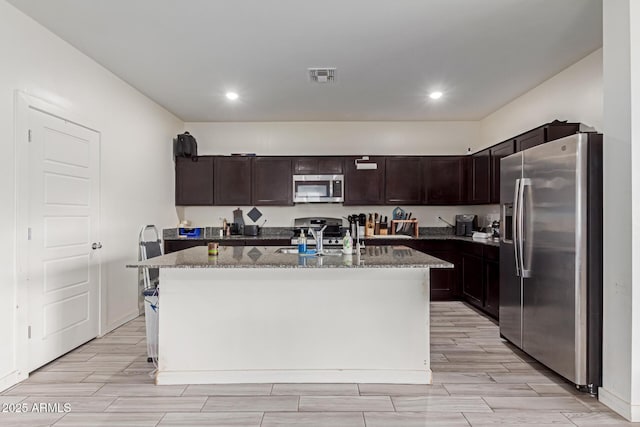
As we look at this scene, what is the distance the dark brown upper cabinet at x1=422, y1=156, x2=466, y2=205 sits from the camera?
18.8ft

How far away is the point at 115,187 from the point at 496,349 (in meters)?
4.07

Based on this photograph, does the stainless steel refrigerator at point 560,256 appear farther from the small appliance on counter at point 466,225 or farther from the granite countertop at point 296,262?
the small appliance on counter at point 466,225

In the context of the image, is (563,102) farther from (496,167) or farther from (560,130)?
(496,167)

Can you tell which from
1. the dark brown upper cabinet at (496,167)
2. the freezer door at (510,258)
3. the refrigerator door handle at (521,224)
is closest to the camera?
the refrigerator door handle at (521,224)

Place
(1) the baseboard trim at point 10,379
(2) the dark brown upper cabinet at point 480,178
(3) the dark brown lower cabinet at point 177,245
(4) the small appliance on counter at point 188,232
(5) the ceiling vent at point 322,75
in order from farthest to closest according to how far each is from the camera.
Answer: (4) the small appliance on counter at point 188,232 < (3) the dark brown lower cabinet at point 177,245 < (2) the dark brown upper cabinet at point 480,178 < (5) the ceiling vent at point 322,75 < (1) the baseboard trim at point 10,379

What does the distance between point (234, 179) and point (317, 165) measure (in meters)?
1.24

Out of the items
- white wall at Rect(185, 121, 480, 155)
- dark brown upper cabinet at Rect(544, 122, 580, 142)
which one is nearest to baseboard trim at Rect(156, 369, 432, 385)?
dark brown upper cabinet at Rect(544, 122, 580, 142)

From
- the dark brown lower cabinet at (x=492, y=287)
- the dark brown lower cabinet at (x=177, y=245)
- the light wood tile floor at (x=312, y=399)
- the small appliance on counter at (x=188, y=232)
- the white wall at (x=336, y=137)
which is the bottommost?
the light wood tile floor at (x=312, y=399)

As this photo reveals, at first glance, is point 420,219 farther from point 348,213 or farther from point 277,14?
point 277,14

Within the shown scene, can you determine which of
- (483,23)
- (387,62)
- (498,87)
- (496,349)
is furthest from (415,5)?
(496,349)

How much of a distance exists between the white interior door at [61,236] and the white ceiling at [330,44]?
88 cm

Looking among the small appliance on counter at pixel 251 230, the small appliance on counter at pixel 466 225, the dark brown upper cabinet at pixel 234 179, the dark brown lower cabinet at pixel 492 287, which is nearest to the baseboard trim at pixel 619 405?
the dark brown lower cabinet at pixel 492 287

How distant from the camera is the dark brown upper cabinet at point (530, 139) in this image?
12.4ft

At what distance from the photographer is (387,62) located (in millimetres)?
3723
